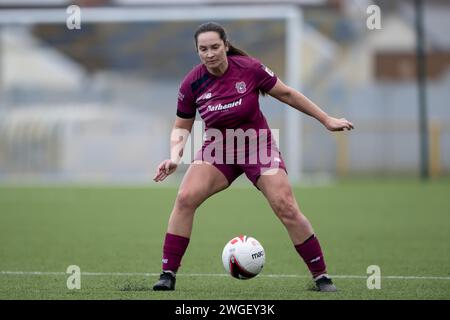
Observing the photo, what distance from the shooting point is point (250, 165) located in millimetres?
7062

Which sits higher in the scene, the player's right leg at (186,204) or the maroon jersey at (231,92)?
the maroon jersey at (231,92)

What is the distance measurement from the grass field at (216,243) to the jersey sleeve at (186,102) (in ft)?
4.31

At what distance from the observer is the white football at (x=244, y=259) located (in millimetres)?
7004

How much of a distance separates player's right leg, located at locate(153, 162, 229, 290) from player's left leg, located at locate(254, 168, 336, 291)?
0.34 meters

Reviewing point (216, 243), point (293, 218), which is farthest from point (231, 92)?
point (216, 243)

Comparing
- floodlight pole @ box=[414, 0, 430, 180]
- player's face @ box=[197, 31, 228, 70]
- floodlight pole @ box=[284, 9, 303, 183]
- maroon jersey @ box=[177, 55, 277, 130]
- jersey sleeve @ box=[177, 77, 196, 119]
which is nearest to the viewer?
player's face @ box=[197, 31, 228, 70]

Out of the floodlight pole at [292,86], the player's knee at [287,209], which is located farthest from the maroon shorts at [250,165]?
the floodlight pole at [292,86]

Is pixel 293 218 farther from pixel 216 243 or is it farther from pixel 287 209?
pixel 216 243

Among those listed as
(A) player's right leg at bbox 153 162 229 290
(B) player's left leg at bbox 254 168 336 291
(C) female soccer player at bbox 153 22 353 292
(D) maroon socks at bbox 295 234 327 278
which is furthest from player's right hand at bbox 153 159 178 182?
(D) maroon socks at bbox 295 234 327 278

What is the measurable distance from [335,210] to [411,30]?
21132 millimetres

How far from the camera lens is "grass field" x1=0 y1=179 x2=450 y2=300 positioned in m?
7.08

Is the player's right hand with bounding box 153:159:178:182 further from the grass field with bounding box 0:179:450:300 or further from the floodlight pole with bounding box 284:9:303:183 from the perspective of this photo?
the floodlight pole with bounding box 284:9:303:183

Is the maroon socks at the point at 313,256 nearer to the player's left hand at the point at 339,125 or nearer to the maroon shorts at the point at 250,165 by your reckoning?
the maroon shorts at the point at 250,165

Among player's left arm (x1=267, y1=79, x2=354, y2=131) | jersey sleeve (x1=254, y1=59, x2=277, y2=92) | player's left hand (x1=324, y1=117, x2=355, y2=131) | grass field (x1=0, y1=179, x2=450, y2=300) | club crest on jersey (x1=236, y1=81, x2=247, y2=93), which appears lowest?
grass field (x1=0, y1=179, x2=450, y2=300)
